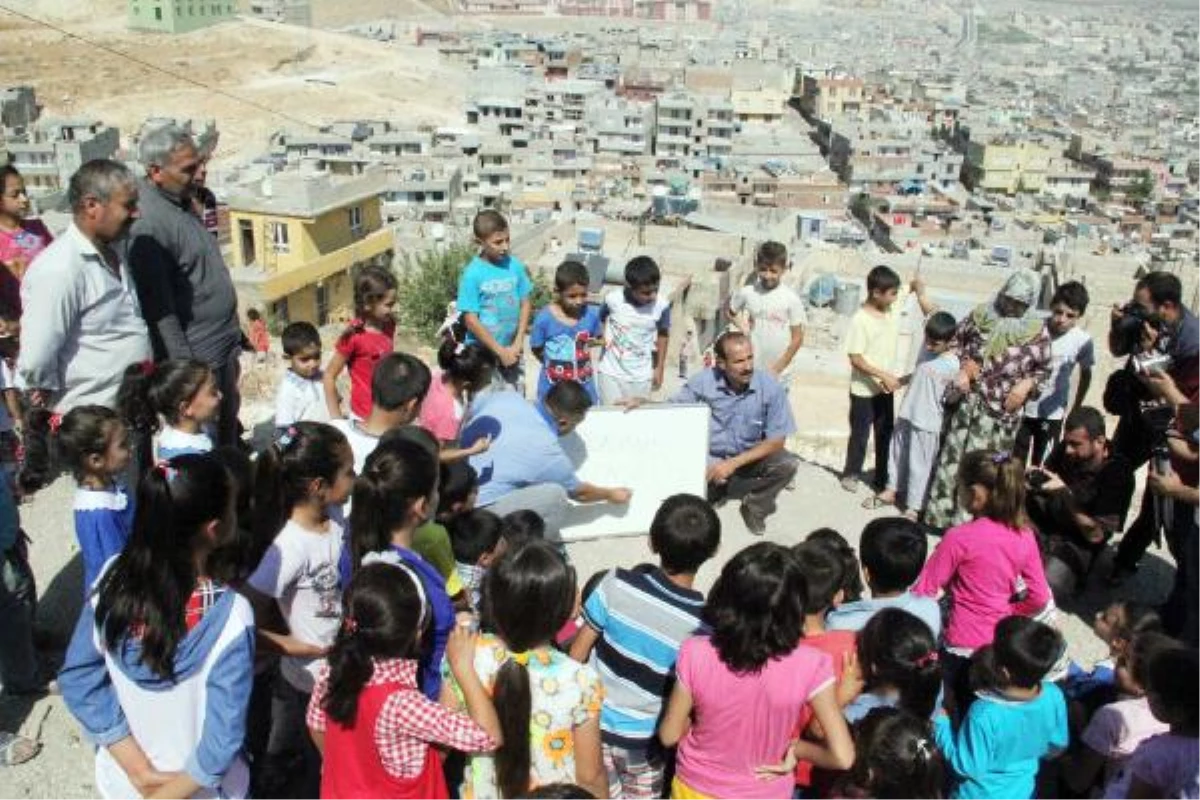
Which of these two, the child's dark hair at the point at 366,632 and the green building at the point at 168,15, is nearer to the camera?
the child's dark hair at the point at 366,632

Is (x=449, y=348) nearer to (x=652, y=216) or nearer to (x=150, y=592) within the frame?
(x=150, y=592)

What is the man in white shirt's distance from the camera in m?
3.71

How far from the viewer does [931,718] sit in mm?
3230

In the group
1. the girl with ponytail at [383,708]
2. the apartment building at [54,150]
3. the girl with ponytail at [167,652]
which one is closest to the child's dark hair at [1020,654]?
the girl with ponytail at [383,708]

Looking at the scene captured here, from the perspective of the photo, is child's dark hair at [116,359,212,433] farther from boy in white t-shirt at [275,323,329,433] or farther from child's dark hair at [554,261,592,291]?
child's dark hair at [554,261,592,291]

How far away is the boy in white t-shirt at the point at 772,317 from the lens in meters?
6.11

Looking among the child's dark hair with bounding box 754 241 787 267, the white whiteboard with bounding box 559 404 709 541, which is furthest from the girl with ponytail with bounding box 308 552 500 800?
the child's dark hair with bounding box 754 241 787 267

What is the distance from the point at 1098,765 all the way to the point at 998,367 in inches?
96.5

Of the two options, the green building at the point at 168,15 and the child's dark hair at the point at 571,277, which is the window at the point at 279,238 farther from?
the green building at the point at 168,15

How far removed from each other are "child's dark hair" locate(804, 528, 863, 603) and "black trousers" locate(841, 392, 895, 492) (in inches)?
89.8

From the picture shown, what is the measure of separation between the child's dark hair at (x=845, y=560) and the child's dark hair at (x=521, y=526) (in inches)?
43.1

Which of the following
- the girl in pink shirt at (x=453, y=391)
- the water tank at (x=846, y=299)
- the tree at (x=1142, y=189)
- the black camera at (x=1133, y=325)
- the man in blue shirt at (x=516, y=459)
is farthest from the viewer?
the tree at (x=1142, y=189)

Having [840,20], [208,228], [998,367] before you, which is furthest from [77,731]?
[840,20]

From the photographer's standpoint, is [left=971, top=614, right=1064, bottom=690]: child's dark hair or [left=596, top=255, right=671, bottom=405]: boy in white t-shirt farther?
[left=596, top=255, right=671, bottom=405]: boy in white t-shirt
